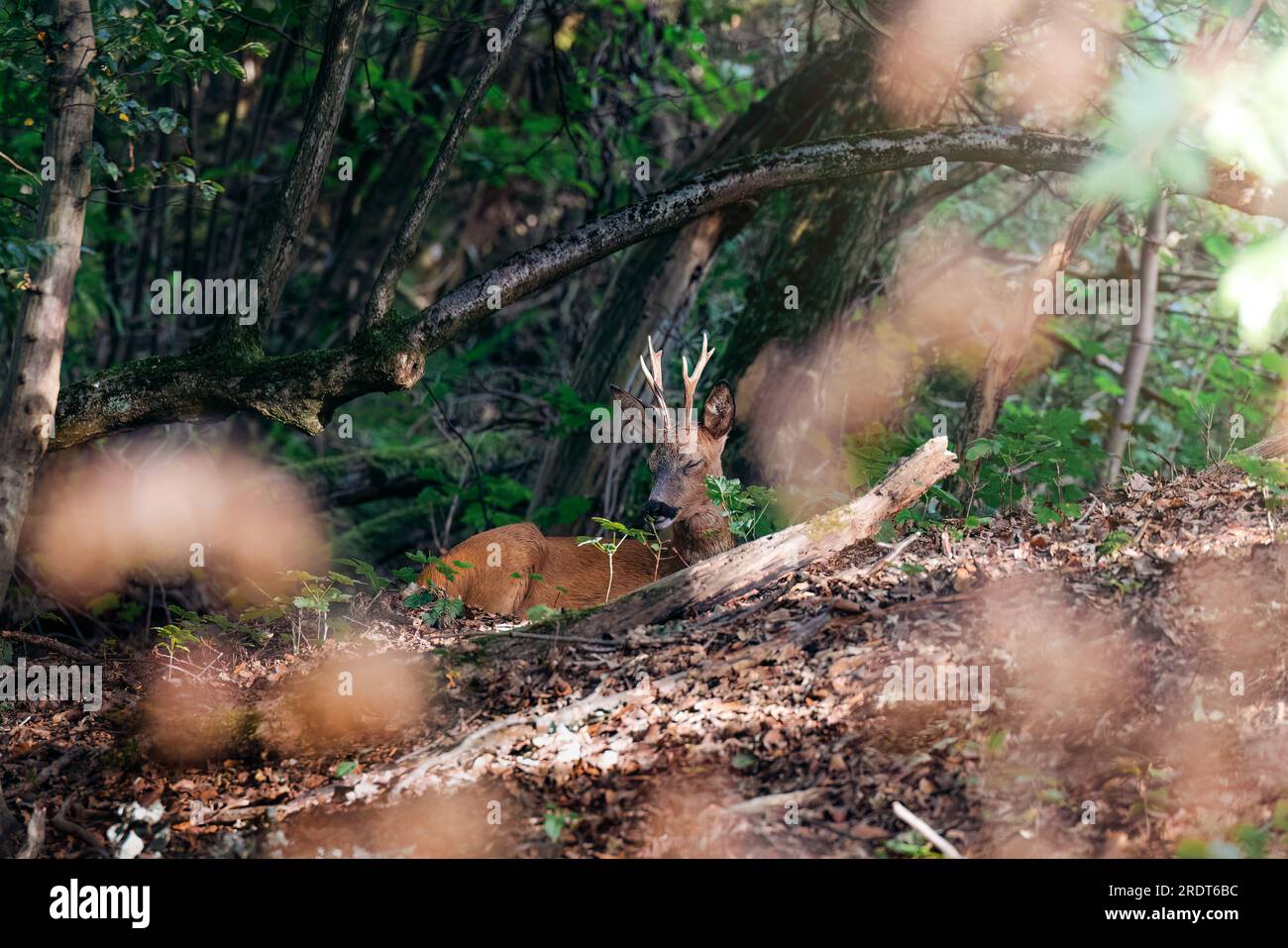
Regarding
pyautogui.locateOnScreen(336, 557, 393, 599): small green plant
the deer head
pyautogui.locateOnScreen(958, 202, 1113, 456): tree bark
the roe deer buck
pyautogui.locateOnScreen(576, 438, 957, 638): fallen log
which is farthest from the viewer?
pyautogui.locateOnScreen(958, 202, 1113, 456): tree bark

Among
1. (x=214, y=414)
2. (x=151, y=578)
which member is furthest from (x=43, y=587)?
(x=214, y=414)

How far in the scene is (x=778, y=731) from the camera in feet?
15.0

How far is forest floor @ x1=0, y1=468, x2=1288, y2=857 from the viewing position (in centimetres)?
412

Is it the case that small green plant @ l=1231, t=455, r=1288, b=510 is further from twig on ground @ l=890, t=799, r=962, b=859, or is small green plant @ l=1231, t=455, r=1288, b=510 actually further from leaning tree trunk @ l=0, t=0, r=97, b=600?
leaning tree trunk @ l=0, t=0, r=97, b=600

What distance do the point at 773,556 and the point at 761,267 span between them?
4.26 meters

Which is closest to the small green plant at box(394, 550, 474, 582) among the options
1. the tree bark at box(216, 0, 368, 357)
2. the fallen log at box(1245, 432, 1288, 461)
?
the tree bark at box(216, 0, 368, 357)

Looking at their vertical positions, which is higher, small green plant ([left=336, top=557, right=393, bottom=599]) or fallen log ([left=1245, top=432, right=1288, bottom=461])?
fallen log ([left=1245, top=432, right=1288, bottom=461])

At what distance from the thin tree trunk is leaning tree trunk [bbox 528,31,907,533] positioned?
8.16 feet

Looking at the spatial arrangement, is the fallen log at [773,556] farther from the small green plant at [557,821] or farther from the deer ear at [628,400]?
the deer ear at [628,400]

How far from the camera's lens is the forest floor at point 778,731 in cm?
412

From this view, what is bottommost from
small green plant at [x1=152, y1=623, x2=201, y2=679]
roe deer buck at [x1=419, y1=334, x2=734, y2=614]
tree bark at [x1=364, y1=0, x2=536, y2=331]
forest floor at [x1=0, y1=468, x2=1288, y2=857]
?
forest floor at [x1=0, y1=468, x2=1288, y2=857]

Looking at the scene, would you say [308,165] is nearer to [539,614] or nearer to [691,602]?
[539,614]
